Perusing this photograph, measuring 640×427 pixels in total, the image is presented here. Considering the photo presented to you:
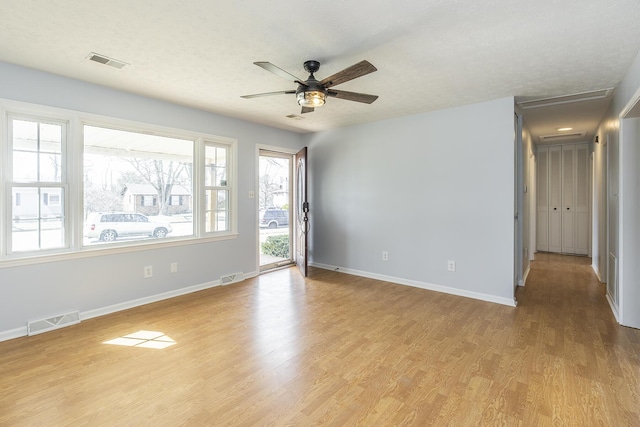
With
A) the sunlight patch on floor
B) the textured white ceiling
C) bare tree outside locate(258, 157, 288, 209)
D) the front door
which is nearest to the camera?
the textured white ceiling

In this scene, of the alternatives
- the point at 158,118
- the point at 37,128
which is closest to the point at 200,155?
the point at 158,118

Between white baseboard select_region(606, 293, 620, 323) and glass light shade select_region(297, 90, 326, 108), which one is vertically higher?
glass light shade select_region(297, 90, 326, 108)

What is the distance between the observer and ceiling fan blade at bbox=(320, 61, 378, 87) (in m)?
2.15

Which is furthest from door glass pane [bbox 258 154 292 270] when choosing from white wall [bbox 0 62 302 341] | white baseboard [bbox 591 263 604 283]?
white baseboard [bbox 591 263 604 283]

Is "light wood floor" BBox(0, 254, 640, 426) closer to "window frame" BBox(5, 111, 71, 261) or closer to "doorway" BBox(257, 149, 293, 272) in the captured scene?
"window frame" BBox(5, 111, 71, 261)

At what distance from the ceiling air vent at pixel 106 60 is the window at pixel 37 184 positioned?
3.01ft

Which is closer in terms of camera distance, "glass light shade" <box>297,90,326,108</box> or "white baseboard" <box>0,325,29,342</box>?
"glass light shade" <box>297,90,326,108</box>

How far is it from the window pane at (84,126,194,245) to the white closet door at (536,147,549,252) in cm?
751

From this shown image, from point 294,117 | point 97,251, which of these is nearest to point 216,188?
point 294,117

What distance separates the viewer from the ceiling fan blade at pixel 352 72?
2.15 meters

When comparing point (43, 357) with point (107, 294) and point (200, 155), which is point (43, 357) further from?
point (200, 155)

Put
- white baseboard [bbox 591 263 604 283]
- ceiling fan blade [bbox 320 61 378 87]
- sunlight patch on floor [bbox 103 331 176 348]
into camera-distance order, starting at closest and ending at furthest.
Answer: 1. ceiling fan blade [bbox 320 61 378 87]
2. sunlight patch on floor [bbox 103 331 176 348]
3. white baseboard [bbox 591 263 604 283]

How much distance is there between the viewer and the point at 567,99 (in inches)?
149

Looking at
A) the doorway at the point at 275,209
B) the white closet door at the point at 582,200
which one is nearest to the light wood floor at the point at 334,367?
the doorway at the point at 275,209
